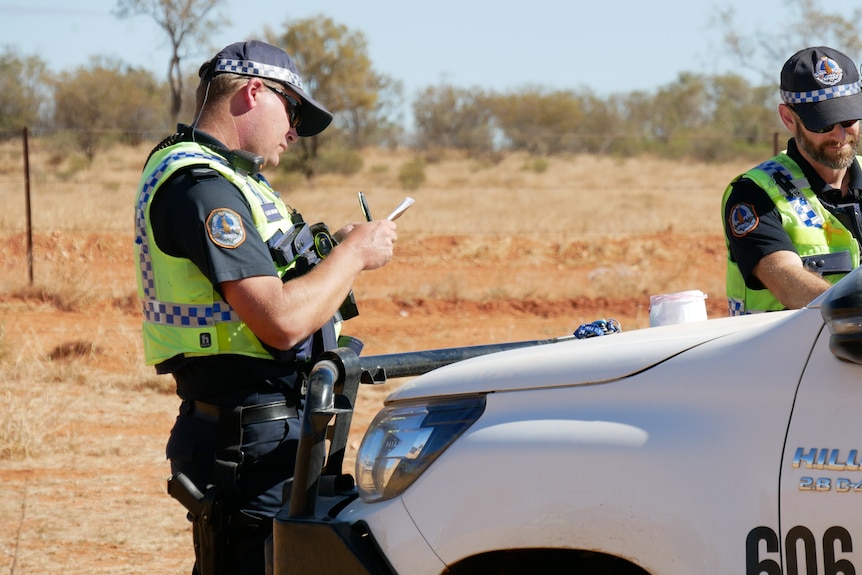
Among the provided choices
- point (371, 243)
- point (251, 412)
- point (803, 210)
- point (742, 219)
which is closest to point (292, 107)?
point (371, 243)

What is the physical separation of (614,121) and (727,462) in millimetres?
50291

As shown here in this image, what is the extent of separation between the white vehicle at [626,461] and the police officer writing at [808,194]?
1.28 m

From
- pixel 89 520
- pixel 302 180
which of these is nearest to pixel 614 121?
pixel 302 180

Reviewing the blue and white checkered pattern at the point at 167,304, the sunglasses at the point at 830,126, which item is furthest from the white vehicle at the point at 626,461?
the sunglasses at the point at 830,126

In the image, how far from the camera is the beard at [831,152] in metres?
3.96

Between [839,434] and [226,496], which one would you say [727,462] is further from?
[226,496]

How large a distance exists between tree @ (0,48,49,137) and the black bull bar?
3227 cm

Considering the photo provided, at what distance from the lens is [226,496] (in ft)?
10.4

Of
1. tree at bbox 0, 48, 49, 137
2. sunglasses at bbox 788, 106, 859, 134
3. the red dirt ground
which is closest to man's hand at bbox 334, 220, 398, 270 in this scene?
sunglasses at bbox 788, 106, 859, 134

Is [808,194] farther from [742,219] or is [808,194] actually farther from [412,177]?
[412,177]

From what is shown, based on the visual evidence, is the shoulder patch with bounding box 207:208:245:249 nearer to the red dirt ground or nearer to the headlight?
the headlight

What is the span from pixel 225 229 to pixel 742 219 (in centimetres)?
180

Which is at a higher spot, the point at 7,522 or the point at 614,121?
the point at 614,121

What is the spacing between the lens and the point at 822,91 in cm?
393
